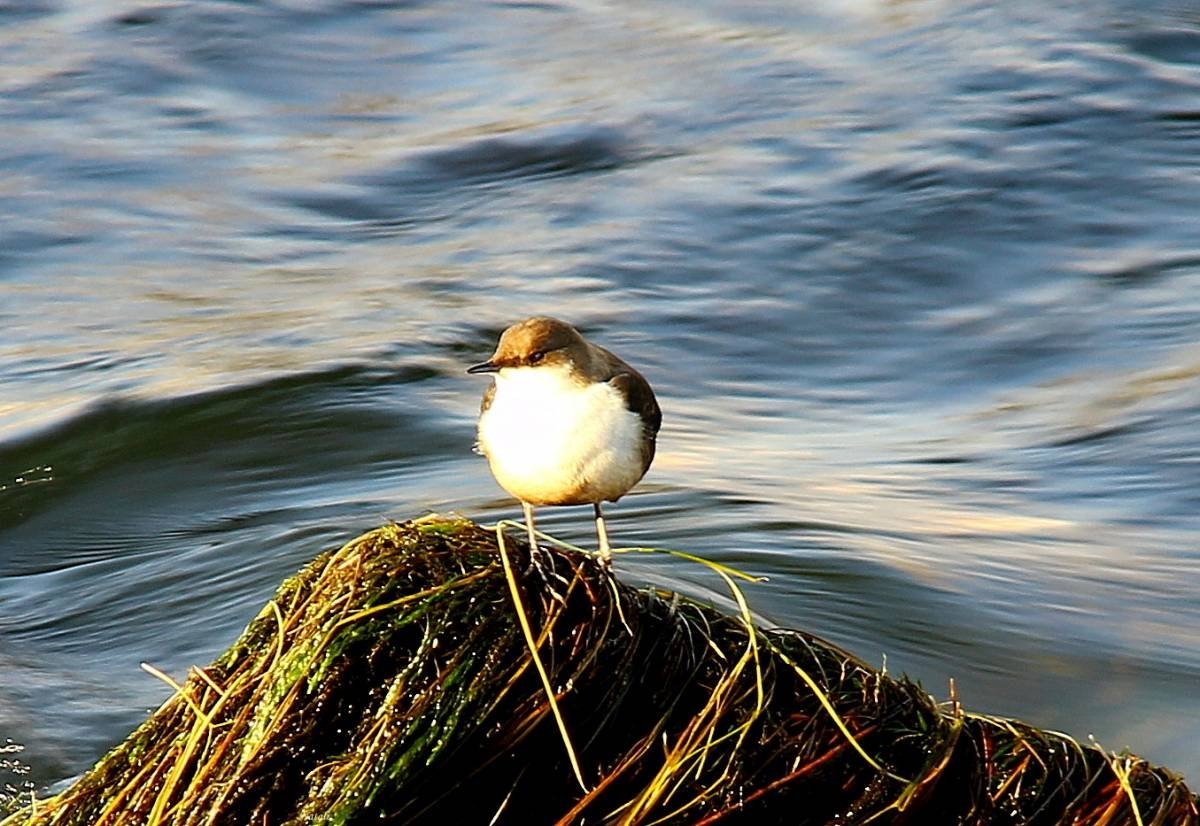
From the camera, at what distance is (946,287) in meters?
11.3

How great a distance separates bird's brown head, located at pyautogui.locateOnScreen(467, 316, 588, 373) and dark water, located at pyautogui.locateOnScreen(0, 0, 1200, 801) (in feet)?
6.31

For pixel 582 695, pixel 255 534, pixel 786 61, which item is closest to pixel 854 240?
pixel 786 61

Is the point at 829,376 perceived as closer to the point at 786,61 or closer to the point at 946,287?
the point at 946,287

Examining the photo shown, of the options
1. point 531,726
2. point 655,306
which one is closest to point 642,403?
point 531,726

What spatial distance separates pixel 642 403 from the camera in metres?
4.69

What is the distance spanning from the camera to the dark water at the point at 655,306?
22.5 ft

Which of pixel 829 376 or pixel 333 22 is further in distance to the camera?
pixel 333 22

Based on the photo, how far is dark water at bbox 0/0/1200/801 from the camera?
6867 millimetres

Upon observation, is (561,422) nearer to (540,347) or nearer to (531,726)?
(540,347)

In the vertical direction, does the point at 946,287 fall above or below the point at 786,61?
below

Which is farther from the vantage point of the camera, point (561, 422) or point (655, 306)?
point (655, 306)

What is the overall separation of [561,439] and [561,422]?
6cm

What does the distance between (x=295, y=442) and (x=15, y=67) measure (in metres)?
7.31

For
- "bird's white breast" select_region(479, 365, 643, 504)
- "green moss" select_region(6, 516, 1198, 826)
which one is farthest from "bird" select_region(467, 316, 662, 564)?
"green moss" select_region(6, 516, 1198, 826)
